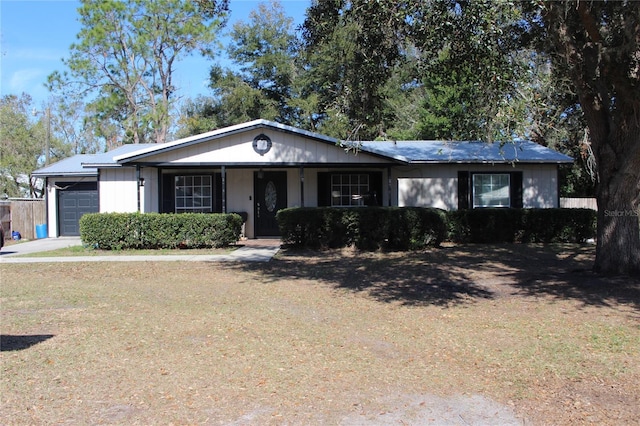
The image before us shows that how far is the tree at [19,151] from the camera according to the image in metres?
34.2

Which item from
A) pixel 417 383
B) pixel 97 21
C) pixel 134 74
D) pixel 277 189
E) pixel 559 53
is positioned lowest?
pixel 417 383

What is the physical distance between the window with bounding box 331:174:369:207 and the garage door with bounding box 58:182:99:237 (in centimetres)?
964

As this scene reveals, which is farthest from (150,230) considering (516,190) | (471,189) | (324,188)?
(516,190)

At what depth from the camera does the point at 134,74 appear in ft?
113

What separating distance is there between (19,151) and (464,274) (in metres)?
34.4

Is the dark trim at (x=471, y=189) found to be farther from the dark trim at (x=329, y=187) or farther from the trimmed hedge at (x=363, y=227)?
the trimmed hedge at (x=363, y=227)

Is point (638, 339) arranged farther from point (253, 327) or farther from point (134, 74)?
point (134, 74)

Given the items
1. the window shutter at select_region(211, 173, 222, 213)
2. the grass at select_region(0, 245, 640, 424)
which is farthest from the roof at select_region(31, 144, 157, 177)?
the grass at select_region(0, 245, 640, 424)

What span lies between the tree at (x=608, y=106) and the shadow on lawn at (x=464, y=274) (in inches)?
30.8

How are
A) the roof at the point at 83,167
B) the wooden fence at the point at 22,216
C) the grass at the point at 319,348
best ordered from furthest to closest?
the wooden fence at the point at 22,216
the roof at the point at 83,167
the grass at the point at 319,348

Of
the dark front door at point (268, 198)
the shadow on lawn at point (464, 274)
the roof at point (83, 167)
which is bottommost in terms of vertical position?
the shadow on lawn at point (464, 274)

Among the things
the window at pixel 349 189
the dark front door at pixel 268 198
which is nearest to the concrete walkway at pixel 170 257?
the dark front door at pixel 268 198

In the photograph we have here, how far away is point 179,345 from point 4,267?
28.2ft

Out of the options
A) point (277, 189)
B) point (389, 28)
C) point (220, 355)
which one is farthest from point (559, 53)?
point (277, 189)
